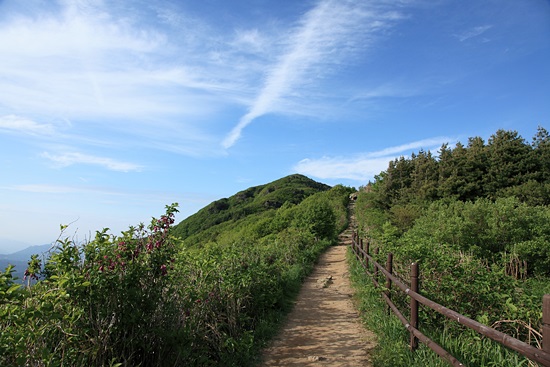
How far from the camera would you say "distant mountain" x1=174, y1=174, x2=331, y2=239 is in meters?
78.6

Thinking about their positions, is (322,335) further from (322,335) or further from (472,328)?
(472,328)

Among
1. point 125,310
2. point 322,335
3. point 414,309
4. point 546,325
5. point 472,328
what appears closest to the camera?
point 546,325

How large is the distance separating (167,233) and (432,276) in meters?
4.24

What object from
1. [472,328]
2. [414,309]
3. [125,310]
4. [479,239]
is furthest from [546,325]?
[479,239]

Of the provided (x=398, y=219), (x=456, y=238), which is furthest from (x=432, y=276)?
(x=398, y=219)

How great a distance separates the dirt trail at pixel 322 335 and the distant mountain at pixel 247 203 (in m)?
54.7

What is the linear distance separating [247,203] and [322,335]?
89881 mm

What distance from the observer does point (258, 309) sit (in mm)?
7078

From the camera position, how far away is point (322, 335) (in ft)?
20.7

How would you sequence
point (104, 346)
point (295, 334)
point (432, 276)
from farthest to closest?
1. point (295, 334)
2. point (432, 276)
3. point (104, 346)

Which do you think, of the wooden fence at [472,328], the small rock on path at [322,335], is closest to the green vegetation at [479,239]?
the wooden fence at [472,328]

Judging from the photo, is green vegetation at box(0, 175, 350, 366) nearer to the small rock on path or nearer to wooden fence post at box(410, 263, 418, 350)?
the small rock on path

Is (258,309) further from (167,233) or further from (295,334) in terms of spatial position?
(167,233)

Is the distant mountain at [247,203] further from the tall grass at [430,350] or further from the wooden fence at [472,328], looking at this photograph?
the wooden fence at [472,328]
